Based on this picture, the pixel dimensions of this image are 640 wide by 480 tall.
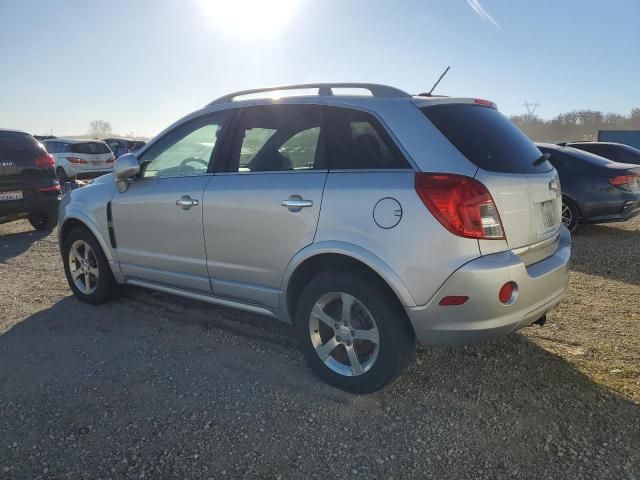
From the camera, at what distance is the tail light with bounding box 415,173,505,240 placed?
8.11 ft

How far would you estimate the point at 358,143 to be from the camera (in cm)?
290

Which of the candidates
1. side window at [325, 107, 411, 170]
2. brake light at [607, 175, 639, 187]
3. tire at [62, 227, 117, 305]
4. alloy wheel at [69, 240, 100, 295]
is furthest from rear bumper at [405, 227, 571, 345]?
brake light at [607, 175, 639, 187]

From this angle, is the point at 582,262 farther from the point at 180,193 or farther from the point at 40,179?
the point at 40,179

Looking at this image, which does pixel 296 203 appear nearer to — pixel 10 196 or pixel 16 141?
pixel 10 196

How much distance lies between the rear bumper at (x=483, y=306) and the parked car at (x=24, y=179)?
23.7ft

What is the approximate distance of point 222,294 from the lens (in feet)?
11.7

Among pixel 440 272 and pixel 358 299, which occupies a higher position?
pixel 440 272

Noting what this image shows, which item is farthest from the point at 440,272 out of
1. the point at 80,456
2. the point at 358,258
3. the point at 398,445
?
the point at 80,456

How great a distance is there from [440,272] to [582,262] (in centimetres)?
434

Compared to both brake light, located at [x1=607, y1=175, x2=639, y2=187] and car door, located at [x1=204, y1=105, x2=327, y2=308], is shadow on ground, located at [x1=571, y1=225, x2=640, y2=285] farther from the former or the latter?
car door, located at [x1=204, y1=105, x2=327, y2=308]

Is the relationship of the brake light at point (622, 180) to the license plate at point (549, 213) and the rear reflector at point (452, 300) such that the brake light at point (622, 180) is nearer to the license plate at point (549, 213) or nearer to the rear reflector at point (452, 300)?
the license plate at point (549, 213)

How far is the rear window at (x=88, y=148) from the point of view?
18375mm

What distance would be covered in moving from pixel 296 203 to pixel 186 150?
1.33m

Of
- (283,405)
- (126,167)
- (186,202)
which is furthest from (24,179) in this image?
(283,405)
